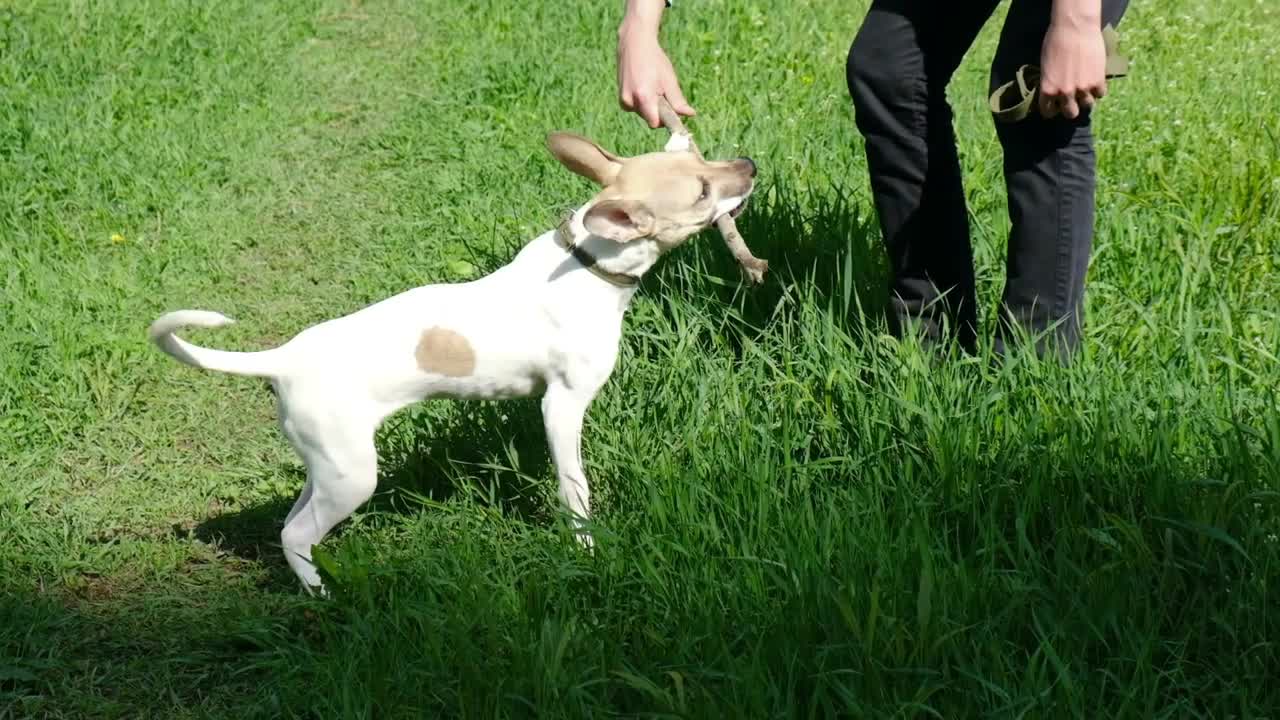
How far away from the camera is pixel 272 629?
2986 millimetres

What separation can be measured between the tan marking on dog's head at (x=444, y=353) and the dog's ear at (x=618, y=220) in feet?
1.27

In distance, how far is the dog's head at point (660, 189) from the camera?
2.98 metres

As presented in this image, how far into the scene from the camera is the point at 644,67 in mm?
3000

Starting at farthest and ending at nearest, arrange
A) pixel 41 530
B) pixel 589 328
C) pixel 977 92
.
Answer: pixel 977 92 < pixel 41 530 < pixel 589 328

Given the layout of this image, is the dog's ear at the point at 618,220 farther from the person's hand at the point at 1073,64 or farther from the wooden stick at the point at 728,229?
the person's hand at the point at 1073,64

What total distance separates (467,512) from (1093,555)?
1.42m

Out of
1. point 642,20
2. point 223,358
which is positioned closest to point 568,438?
point 223,358

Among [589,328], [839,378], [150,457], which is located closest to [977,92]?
[839,378]

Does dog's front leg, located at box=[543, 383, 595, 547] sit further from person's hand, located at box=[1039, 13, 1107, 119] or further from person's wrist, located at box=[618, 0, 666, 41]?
person's hand, located at box=[1039, 13, 1107, 119]

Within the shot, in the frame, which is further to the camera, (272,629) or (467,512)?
(467,512)

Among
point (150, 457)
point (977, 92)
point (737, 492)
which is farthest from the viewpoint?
point (977, 92)

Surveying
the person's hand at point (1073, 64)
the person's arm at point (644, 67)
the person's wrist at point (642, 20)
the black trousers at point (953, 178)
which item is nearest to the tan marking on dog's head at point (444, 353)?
the person's arm at point (644, 67)

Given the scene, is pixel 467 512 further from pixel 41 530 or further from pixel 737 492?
pixel 41 530

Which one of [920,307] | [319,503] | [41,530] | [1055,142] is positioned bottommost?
[41,530]
